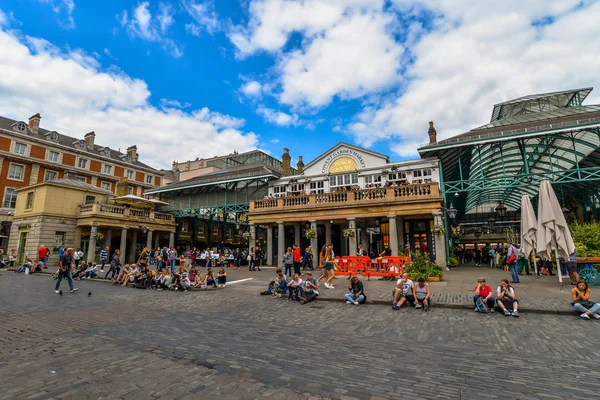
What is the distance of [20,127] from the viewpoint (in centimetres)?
3750

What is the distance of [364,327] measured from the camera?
23.2 feet

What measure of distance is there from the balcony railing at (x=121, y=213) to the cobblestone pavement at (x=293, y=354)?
870 inches

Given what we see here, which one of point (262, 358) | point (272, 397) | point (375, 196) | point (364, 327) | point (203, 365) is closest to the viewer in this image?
point (272, 397)

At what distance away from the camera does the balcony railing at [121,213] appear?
28188mm

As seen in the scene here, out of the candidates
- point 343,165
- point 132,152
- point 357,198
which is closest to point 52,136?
point 132,152

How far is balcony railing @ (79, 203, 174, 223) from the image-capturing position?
28.2 m

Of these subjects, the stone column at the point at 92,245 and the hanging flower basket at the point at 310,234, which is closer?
the hanging flower basket at the point at 310,234

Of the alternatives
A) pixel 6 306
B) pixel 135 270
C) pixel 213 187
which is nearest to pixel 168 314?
pixel 6 306

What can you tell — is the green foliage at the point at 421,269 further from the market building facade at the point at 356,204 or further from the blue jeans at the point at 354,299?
the market building facade at the point at 356,204

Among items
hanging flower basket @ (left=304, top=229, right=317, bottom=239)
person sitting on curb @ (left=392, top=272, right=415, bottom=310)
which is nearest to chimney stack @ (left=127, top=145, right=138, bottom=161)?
hanging flower basket @ (left=304, top=229, right=317, bottom=239)

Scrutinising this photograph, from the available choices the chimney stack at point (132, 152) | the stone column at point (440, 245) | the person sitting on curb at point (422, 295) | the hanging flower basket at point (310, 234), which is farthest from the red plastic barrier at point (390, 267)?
the chimney stack at point (132, 152)

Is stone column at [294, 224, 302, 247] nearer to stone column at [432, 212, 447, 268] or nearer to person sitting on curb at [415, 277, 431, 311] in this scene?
stone column at [432, 212, 447, 268]

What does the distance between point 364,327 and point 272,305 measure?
3838 mm

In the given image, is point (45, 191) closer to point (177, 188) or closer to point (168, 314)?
point (177, 188)
